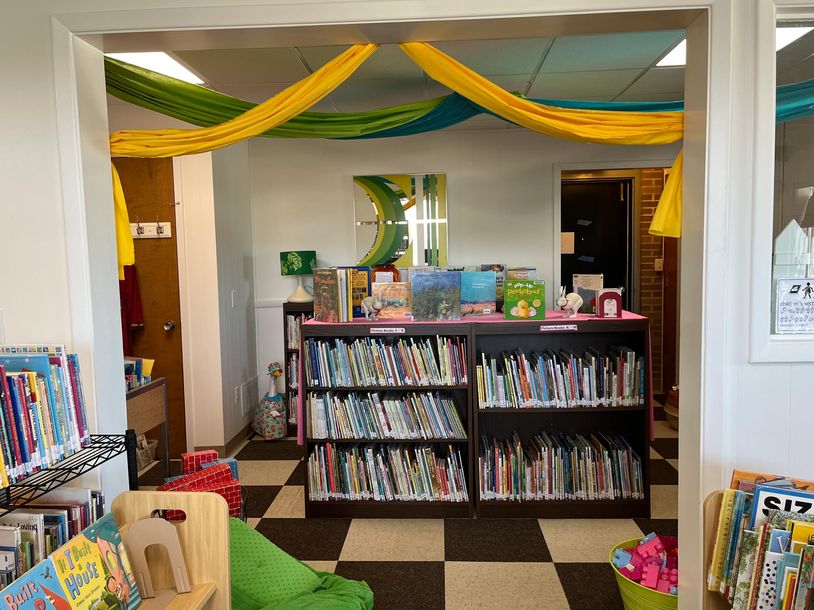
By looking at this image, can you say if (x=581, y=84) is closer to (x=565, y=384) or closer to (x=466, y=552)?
(x=565, y=384)

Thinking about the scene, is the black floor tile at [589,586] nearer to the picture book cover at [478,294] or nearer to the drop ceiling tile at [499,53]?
the picture book cover at [478,294]

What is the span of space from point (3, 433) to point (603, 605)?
7.21 feet

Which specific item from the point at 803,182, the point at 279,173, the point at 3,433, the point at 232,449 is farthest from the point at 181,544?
the point at 279,173

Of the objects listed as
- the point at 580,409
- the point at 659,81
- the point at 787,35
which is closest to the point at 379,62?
the point at 659,81

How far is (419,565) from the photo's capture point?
252 centimetres

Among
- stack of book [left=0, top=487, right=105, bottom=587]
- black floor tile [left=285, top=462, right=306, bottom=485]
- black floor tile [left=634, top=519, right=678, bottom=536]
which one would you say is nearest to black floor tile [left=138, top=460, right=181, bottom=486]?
black floor tile [left=285, top=462, right=306, bottom=485]

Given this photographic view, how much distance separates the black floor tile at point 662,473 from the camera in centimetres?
337

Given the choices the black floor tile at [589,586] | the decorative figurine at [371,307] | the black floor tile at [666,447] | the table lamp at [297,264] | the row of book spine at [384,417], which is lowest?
the black floor tile at [589,586]

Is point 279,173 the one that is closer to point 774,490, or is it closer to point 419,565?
point 419,565

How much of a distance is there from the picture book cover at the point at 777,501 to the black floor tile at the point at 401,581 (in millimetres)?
1302

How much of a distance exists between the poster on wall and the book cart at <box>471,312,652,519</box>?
1.19 m

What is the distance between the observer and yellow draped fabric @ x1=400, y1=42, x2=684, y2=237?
1.84 m

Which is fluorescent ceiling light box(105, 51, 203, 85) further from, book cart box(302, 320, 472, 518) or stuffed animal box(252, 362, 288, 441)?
stuffed animal box(252, 362, 288, 441)

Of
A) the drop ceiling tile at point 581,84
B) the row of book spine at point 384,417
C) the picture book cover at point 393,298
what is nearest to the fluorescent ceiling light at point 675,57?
the drop ceiling tile at point 581,84
